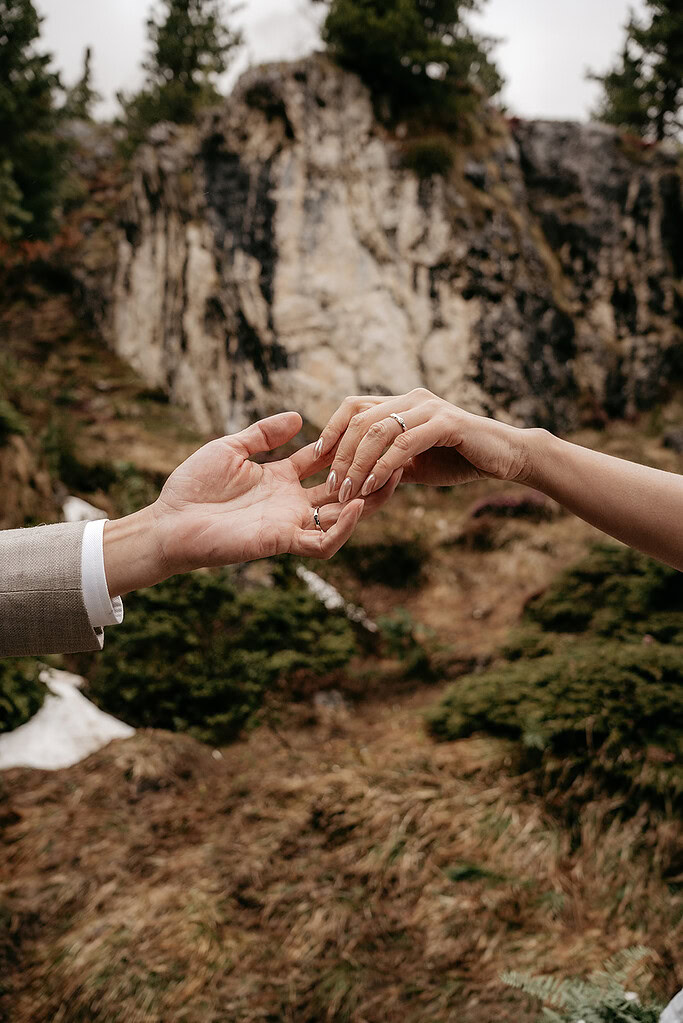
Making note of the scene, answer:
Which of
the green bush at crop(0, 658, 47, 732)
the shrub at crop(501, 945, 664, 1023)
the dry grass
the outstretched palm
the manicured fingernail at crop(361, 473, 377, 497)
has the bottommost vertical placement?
the dry grass

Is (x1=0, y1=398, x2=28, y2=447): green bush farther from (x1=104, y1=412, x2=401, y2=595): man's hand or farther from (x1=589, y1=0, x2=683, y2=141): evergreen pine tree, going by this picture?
(x1=589, y1=0, x2=683, y2=141): evergreen pine tree

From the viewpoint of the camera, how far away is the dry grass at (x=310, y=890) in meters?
2.45

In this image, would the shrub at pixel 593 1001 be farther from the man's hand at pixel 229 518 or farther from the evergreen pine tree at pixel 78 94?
the evergreen pine tree at pixel 78 94

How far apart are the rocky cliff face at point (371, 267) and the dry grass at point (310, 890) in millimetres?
7804

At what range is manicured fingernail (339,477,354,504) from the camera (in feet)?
5.43

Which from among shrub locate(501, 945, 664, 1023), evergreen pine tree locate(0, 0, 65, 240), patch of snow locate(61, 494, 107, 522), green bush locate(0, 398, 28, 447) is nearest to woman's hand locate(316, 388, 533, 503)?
shrub locate(501, 945, 664, 1023)

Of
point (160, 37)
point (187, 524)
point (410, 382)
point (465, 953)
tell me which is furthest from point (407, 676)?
point (160, 37)

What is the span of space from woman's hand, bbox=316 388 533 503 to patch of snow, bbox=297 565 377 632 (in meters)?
5.44

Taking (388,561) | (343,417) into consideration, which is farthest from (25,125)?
(343,417)

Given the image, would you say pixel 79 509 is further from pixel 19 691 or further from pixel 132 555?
pixel 132 555

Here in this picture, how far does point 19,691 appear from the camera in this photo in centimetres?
393

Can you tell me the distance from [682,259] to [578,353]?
3.79 m

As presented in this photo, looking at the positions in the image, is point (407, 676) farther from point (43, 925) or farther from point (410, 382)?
point (410, 382)

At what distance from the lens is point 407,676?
6.49m
